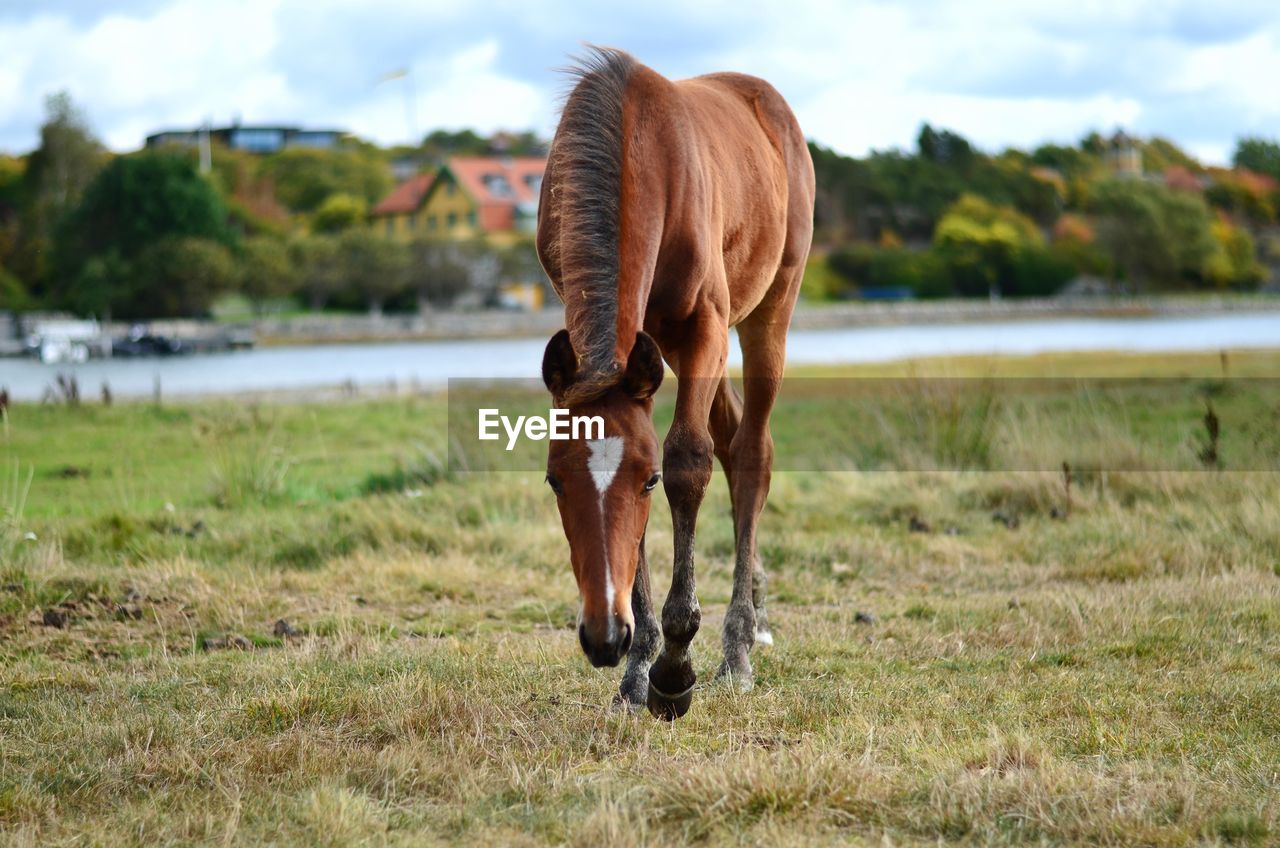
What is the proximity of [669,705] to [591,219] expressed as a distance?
180cm

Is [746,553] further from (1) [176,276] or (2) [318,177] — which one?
(2) [318,177]

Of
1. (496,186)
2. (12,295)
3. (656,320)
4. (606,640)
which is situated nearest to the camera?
(606,640)

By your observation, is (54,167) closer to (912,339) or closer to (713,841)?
(912,339)

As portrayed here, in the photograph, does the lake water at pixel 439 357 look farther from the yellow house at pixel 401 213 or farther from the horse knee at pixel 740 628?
the horse knee at pixel 740 628

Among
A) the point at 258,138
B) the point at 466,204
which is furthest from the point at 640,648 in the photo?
the point at 258,138

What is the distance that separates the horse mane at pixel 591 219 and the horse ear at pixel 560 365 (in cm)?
3

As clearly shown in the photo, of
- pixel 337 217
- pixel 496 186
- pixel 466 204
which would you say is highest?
pixel 496 186

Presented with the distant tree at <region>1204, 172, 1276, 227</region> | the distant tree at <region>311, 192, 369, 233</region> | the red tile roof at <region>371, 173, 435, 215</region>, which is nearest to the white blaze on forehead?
the distant tree at <region>311, 192, 369, 233</region>

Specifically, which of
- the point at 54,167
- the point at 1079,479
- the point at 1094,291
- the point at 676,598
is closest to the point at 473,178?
the point at 54,167

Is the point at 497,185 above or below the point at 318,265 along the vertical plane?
above

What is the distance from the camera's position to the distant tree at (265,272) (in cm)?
5169

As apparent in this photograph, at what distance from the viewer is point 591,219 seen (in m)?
4.03

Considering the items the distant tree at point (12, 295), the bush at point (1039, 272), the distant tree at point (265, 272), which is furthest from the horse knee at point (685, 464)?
the bush at point (1039, 272)

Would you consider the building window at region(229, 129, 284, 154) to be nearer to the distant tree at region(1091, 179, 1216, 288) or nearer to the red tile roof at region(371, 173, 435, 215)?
the red tile roof at region(371, 173, 435, 215)
